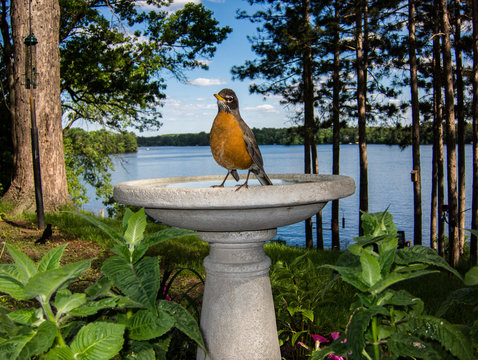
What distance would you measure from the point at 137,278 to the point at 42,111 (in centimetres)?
818

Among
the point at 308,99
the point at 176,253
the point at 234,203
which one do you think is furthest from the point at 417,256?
the point at 308,99

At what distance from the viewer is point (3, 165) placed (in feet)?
42.8

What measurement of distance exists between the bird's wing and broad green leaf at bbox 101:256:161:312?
4.40 ft

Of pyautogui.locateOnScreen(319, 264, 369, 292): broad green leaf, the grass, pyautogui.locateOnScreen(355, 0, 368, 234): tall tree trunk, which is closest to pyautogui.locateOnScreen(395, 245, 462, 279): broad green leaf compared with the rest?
pyautogui.locateOnScreen(319, 264, 369, 292): broad green leaf

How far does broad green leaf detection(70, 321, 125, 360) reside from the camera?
4.42ft

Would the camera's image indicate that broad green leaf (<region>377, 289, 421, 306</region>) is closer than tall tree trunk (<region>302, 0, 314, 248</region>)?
Yes

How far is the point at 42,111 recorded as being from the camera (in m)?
8.55

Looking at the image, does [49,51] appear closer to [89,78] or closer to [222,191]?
[89,78]

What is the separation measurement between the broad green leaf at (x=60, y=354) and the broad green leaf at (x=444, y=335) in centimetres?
128

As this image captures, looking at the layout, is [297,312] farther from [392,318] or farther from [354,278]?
[354,278]

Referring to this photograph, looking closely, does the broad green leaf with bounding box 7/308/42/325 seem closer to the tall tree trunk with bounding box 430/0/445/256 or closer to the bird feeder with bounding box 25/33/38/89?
the bird feeder with bounding box 25/33/38/89

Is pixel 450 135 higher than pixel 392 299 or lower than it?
higher

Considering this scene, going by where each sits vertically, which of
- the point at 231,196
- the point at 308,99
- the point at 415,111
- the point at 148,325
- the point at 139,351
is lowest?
the point at 139,351

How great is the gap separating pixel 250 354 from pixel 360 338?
132 centimetres
